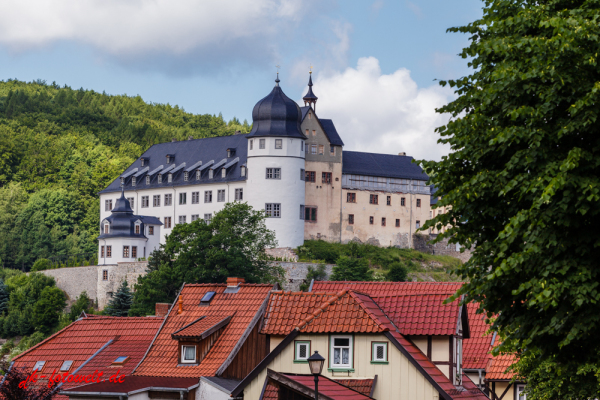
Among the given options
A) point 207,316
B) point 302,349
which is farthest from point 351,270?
point 302,349

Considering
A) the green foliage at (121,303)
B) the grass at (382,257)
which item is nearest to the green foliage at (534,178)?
the green foliage at (121,303)

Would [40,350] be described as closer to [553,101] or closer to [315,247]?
[553,101]

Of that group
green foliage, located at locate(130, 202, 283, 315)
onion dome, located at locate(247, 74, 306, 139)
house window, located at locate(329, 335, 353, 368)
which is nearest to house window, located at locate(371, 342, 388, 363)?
house window, located at locate(329, 335, 353, 368)

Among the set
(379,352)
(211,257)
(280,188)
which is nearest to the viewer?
(379,352)

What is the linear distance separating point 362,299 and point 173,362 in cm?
699

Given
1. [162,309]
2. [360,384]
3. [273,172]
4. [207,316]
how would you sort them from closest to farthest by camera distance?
[360,384] → [207,316] → [162,309] → [273,172]

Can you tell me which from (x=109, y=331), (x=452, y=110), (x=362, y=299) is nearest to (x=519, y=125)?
(x=452, y=110)

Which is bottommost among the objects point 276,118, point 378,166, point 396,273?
point 396,273

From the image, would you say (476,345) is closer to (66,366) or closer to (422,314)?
(422,314)

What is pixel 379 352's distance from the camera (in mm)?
24625

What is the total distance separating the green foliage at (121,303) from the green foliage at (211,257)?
2135 millimetres

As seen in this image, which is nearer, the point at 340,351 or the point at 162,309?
the point at 340,351

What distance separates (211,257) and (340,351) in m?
45.0

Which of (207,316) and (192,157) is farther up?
(192,157)
